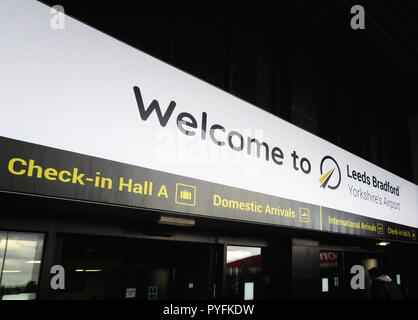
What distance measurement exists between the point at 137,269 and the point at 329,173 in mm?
2917

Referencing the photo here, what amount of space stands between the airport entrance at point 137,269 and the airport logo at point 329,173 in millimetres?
1806

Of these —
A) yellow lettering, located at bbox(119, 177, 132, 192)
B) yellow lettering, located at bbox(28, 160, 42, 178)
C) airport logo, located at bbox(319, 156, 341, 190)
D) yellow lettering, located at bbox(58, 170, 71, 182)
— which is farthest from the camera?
airport logo, located at bbox(319, 156, 341, 190)

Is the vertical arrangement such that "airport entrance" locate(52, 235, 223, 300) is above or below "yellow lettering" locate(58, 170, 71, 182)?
below

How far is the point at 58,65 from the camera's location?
2197 mm

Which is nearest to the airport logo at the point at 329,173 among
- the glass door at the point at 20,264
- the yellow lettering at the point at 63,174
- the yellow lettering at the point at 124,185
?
the yellow lettering at the point at 124,185

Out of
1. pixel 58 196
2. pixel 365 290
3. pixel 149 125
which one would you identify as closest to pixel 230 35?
pixel 149 125

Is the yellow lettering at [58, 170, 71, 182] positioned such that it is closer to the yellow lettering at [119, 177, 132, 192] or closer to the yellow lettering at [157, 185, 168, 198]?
the yellow lettering at [119, 177, 132, 192]

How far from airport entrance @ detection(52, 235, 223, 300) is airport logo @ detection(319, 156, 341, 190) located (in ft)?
5.93

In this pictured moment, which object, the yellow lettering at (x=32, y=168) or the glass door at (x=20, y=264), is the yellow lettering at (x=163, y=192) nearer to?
the yellow lettering at (x=32, y=168)

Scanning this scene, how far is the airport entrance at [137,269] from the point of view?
335 centimetres

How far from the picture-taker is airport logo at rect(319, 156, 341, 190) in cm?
438

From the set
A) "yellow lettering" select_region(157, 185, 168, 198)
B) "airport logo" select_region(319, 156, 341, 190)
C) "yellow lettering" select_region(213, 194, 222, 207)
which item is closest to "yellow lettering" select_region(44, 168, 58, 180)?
"yellow lettering" select_region(157, 185, 168, 198)

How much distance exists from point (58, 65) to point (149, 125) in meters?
0.80

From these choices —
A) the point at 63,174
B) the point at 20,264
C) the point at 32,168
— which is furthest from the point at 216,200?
the point at 20,264
